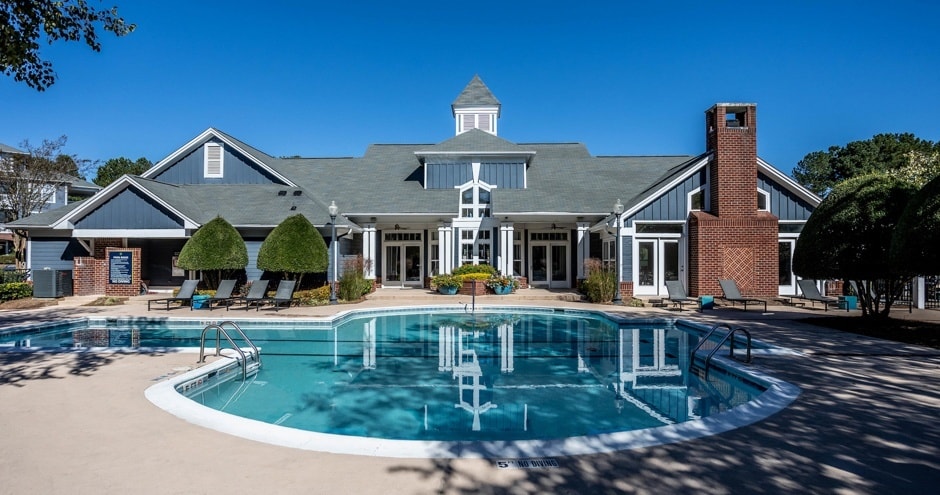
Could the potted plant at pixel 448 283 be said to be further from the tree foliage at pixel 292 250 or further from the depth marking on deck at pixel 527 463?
the depth marking on deck at pixel 527 463

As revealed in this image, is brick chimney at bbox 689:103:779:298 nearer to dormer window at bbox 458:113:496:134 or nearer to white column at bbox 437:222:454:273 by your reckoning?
white column at bbox 437:222:454:273

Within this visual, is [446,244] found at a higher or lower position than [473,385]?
higher

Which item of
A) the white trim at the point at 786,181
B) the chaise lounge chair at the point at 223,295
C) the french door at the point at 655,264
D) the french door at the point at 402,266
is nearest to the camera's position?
the chaise lounge chair at the point at 223,295

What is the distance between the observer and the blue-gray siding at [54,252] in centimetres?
1994

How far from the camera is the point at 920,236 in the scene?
970 cm

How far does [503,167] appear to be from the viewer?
23.9 metres

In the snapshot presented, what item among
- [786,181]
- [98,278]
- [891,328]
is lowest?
[891,328]

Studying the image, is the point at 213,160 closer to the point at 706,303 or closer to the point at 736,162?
the point at 706,303

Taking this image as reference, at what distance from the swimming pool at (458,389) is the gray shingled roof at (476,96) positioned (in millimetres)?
20205

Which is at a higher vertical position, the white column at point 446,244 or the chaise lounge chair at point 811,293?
the white column at point 446,244

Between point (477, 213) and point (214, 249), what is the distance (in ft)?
36.5

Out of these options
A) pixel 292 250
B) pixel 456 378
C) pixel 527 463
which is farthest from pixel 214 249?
pixel 527 463

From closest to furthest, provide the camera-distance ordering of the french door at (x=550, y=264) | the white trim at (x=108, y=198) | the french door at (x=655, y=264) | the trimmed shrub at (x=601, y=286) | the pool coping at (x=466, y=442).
Answer: the pool coping at (x=466, y=442)
the trimmed shrub at (x=601, y=286)
the white trim at (x=108, y=198)
the french door at (x=655, y=264)
the french door at (x=550, y=264)

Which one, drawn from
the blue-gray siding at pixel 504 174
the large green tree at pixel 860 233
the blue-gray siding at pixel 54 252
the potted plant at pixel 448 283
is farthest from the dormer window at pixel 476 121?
the large green tree at pixel 860 233
